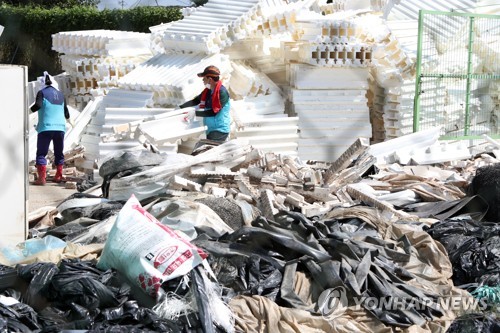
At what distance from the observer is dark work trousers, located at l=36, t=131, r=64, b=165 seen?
11.1 metres

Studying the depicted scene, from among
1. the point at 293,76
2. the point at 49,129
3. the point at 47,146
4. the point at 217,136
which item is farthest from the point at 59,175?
the point at 293,76

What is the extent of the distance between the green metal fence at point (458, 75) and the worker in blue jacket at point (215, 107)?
125 inches

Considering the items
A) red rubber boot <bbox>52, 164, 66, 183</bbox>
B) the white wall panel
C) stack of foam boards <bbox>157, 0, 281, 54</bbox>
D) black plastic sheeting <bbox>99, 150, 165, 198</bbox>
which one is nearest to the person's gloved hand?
stack of foam boards <bbox>157, 0, 281, 54</bbox>

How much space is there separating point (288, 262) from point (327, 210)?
2124 mm

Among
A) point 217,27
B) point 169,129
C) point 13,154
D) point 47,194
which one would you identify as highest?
point 217,27

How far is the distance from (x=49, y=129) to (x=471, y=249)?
6.66m

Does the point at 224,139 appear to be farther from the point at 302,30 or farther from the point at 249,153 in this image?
the point at 302,30

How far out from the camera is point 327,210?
7.43 metres

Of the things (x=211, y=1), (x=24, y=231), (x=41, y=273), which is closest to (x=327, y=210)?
(x=24, y=231)

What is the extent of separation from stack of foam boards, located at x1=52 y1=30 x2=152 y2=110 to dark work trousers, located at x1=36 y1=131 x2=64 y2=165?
1.99 metres

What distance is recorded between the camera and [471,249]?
636 cm

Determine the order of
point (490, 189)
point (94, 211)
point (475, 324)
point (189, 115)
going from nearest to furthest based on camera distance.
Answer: point (475, 324) → point (94, 211) → point (490, 189) → point (189, 115)

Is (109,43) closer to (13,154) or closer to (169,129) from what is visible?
(169,129)

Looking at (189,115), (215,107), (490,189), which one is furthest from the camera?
(189,115)
